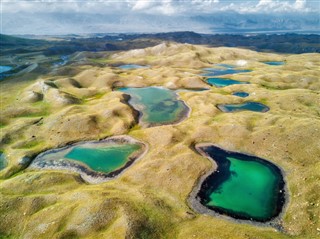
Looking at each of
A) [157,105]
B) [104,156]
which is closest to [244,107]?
[157,105]

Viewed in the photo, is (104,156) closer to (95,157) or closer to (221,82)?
(95,157)

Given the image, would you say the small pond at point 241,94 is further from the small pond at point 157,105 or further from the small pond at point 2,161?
the small pond at point 2,161

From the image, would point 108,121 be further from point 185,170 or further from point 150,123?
point 185,170

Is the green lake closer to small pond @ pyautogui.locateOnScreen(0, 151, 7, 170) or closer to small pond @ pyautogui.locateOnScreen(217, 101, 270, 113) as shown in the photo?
small pond @ pyautogui.locateOnScreen(0, 151, 7, 170)

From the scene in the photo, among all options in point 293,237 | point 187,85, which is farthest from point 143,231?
point 187,85

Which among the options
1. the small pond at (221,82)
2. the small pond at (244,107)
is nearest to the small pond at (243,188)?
the small pond at (244,107)

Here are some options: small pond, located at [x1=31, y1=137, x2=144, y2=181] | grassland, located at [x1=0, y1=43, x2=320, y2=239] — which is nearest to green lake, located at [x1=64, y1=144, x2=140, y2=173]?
small pond, located at [x1=31, y1=137, x2=144, y2=181]
